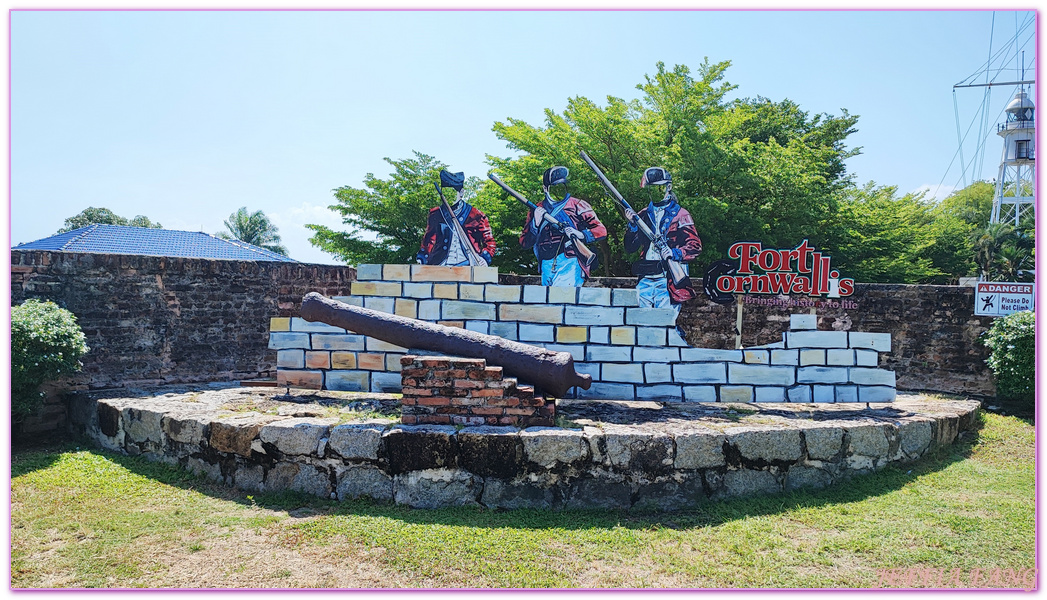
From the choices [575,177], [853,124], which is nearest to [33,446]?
[575,177]

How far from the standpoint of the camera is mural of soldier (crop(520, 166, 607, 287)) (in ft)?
25.6

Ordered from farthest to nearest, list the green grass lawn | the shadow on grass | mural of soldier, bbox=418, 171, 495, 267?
mural of soldier, bbox=418, 171, 495, 267 < the shadow on grass < the green grass lawn

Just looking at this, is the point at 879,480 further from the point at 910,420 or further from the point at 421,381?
the point at 421,381

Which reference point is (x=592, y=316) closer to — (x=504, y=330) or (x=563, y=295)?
(x=563, y=295)

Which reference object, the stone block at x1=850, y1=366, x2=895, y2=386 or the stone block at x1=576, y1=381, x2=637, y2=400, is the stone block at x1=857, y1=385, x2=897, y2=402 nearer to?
the stone block at x1=850, y1=366, x2=895, y2=386

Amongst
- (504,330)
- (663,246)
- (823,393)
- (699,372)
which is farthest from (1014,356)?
(504,330)

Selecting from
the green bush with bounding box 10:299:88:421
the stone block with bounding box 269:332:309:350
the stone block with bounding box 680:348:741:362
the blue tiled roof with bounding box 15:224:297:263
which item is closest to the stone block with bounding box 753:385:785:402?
the stone block with bounding box 680:348:741:362

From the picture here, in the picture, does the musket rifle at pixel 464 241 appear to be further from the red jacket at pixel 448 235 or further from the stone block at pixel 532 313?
the stone block at pixel 532 313

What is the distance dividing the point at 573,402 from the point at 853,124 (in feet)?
60.4

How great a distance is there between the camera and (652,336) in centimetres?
611

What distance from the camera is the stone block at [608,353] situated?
6129 mm

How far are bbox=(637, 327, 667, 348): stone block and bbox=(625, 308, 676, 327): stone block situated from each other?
5 centimetres

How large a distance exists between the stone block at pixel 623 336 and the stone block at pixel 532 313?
54 cm

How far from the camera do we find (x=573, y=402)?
5855mm
